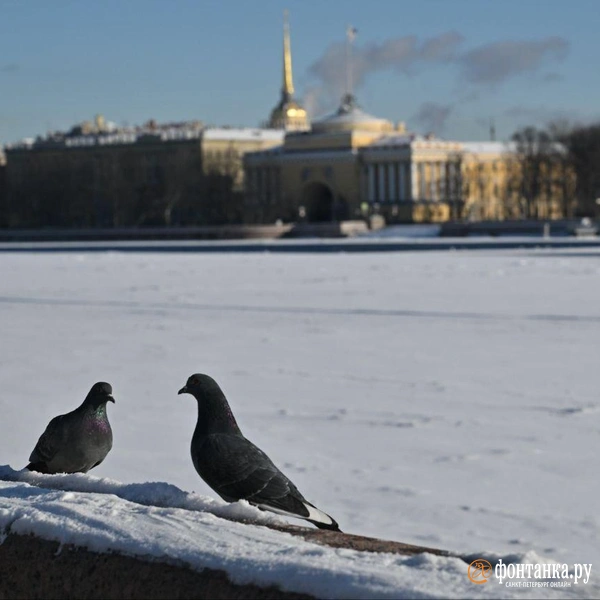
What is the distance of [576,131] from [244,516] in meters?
85.2

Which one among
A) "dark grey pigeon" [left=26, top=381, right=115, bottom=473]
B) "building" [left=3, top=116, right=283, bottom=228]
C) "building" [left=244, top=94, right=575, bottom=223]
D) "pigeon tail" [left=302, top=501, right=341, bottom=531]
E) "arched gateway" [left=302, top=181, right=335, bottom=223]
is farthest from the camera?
"arched gateway" [left=302, top=181, right=335, bottom=223]

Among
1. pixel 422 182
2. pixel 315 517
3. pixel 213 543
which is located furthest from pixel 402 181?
pixel 213 543

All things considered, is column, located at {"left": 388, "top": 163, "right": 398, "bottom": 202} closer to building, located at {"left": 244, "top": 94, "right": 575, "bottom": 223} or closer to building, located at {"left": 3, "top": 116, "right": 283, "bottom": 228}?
building, located at {"left": 244, "top": 94, "right": 575, "bottom": 223}

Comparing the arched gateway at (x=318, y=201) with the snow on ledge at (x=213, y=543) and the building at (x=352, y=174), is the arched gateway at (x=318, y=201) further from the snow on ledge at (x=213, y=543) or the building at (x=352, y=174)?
the snow on ledge at (x=213, y=543)

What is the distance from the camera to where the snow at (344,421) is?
375 centimetres

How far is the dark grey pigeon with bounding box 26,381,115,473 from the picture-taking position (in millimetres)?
5059

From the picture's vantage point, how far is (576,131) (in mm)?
87062

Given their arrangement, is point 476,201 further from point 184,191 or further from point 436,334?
point 436,334

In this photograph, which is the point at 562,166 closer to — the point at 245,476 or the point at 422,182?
the point at 422,182

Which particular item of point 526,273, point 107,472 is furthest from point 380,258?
point 107,472

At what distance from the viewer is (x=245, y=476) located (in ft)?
14.3

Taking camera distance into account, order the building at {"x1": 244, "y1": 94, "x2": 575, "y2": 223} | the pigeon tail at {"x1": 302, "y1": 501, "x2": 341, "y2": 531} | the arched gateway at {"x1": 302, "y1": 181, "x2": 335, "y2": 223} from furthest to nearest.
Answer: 1. the arched gateway at {"x1": 302, "y1": 181, "x2": 335, "y2": 223}
2. the building at {"x1": 244, "y1": 94, "x2": 575, "y2": 223}
3. the pigeon tail at {"x1": 302, "y1": 501, "x2": 341, "y2": 531}

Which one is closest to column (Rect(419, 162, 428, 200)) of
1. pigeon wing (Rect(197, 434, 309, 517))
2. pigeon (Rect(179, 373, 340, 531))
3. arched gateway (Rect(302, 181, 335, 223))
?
arched gateway (Rect(302, 181, 335, 223))

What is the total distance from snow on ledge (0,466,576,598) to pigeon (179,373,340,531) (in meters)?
0.16
